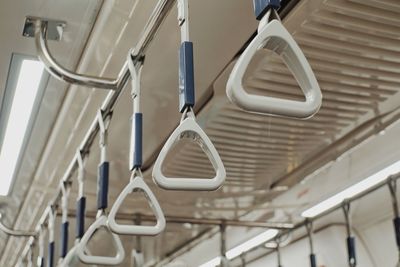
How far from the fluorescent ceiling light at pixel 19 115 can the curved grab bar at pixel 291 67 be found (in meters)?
1.64

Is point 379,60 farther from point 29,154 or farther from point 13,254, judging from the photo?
point 13,254

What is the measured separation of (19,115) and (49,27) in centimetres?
74

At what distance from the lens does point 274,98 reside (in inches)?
38.9

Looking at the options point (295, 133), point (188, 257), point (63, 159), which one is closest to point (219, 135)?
point (295, 133)

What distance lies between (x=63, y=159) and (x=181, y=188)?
7.53ft

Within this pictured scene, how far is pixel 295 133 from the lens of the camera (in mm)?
2619

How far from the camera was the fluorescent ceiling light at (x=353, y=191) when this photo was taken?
3.24m

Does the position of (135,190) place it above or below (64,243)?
below

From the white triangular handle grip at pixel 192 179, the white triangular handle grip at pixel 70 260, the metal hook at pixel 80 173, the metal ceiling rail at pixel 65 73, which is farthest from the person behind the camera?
the metal hook at pixel 80 173

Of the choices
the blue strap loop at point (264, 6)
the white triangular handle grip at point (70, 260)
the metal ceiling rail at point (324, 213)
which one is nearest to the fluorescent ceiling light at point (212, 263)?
the metal ceiling rail at point (324, 213)

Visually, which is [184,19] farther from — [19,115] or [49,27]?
[19,115]

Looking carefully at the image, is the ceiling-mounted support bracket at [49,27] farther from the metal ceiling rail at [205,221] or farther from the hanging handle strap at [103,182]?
the metal ceiling rail at [205,221]

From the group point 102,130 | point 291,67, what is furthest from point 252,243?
point 291,67

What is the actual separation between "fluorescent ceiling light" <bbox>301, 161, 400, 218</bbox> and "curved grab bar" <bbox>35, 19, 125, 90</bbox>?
5.60 ft
